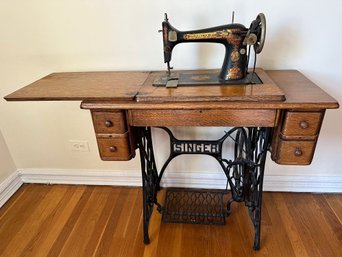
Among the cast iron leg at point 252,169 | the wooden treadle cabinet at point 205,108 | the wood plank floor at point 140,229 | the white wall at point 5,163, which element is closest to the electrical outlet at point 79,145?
the wood plank floor at point 140,229

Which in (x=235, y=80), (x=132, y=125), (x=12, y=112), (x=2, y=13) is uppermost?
(x=2, y=13)

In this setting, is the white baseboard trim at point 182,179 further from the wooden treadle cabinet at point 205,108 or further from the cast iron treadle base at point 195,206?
the wooden treadle cabinet at point 205,108

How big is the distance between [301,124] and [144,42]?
896 millimetres

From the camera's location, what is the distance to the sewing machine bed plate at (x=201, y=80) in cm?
108

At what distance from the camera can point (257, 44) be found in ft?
3.34

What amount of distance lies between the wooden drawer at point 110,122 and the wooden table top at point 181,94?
52mm

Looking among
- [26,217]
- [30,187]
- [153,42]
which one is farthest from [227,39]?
[30,187]

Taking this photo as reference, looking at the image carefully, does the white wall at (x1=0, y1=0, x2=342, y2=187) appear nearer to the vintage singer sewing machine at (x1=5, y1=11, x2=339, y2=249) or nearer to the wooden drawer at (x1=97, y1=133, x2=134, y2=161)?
the vintage singer sewing machine at (x1=5, y1=11, x2=339, y2=249)

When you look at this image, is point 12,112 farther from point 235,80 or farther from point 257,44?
point 257,44

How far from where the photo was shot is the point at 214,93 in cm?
99

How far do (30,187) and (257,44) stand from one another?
186 cm

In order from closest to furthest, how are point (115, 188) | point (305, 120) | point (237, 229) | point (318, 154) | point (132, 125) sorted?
point (305, 120)
point (132, 125)
point (237, 229)
point (318, 154)
point (115, 188)

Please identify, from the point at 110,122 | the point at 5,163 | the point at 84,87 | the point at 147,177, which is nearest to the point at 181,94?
the point at 110,122

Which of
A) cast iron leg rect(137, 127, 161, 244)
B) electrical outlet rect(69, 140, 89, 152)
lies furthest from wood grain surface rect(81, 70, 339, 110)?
electrical outlet rect(69, 140, 89, 152)
